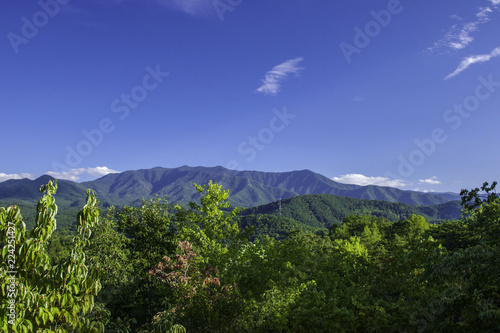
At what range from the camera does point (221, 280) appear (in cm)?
1424

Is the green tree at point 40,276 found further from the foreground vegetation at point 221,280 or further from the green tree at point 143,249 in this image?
the green tree at point 143,249

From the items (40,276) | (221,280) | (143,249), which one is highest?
(40,276)

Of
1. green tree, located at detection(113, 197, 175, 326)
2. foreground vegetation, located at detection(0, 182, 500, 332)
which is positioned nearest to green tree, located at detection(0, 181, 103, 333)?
foreground vegetation, located at detection(0, 182, 500, 332)

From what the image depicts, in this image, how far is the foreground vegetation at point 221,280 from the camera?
400 cm

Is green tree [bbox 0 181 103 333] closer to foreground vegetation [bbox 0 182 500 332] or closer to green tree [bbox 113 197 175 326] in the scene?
foreground vegetation [bbox 0 182 500 332]

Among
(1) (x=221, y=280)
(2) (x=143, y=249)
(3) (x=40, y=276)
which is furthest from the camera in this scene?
(2) (x=143, y=249)

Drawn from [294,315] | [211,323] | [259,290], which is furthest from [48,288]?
[259,290]

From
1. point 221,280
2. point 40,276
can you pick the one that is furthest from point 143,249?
point 40,276

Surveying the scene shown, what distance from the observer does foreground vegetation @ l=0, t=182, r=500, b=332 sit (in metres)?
4.00

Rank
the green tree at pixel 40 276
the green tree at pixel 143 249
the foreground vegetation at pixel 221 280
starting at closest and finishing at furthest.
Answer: the green tree at pixel 40 276, the foreground vegetation at pixel 221 280, the green tree at pixel 143 249

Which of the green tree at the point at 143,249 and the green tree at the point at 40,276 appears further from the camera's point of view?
the green tree at the point at 143,249

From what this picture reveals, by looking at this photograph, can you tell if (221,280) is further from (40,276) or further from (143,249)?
(40,276)

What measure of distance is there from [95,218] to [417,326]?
9.54 meters

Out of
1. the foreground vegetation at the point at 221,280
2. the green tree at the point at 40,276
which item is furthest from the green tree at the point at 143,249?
the green tree at the point at 40,276
